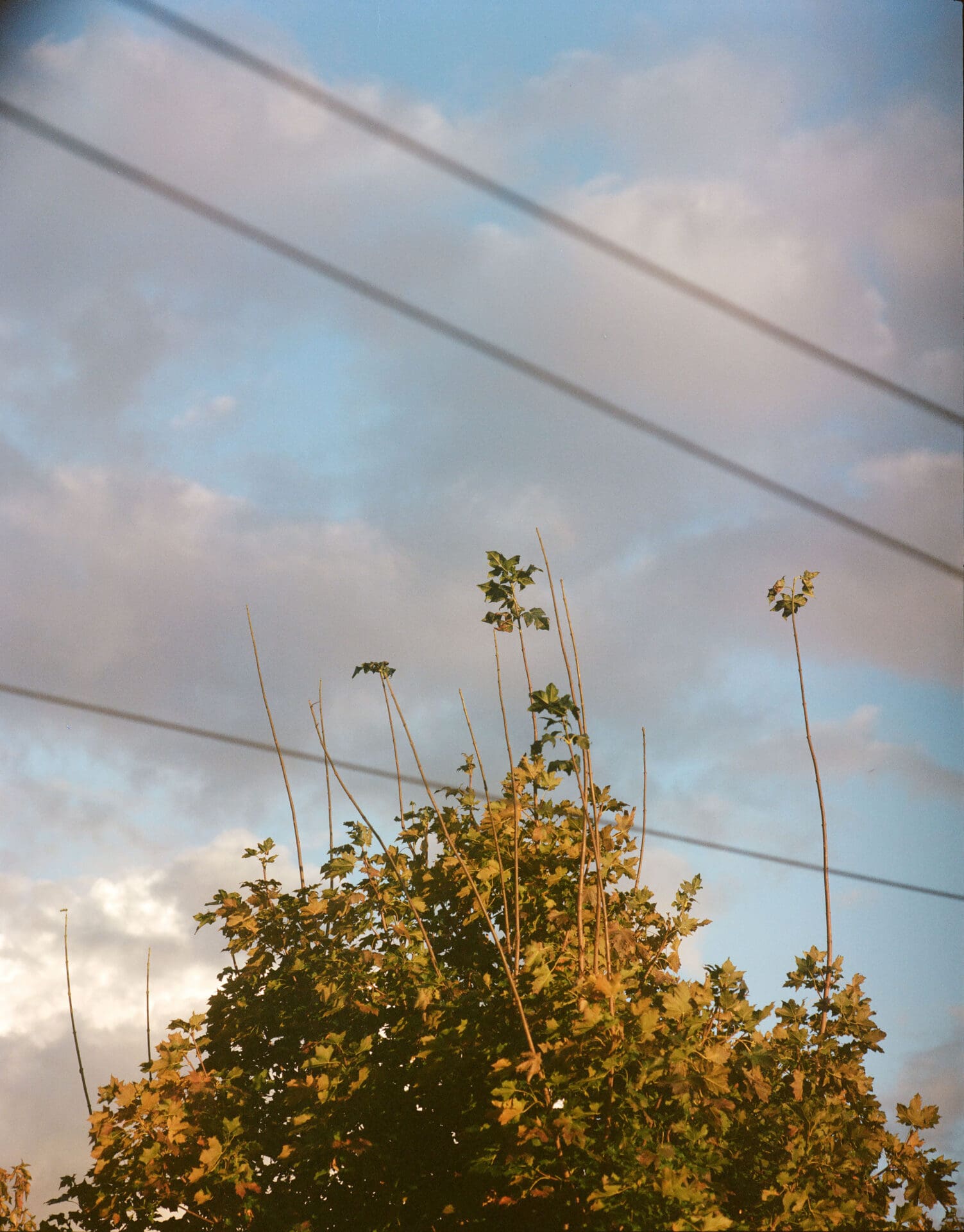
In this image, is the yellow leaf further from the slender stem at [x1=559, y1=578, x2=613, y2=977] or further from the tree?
the slender stem at [x1=559, y1=578, x2=613, y2=977]

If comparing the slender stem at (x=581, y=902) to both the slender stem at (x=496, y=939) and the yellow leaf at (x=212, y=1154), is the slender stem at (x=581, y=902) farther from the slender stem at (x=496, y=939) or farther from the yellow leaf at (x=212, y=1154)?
the yellow leaf at (x=212, y=1154)

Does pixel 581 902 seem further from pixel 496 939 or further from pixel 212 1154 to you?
pixel 212 1154

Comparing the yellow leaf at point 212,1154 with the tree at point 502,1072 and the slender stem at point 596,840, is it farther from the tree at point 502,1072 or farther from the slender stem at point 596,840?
the slender stem at point 596,840

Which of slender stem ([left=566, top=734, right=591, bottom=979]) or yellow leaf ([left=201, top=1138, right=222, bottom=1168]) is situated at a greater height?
slender stem ([left=566, top=734, right=591, bottom=979])

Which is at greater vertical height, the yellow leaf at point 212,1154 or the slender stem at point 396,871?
the slender stem at point 396,871

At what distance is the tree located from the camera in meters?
5.87

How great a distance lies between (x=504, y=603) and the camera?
7094 mm

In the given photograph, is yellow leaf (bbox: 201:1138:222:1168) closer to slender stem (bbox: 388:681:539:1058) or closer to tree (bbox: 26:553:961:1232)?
tree (bbox: 26:553:961:1232)

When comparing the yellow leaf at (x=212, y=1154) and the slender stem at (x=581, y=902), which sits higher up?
the slender stem at (x=581, y=902)

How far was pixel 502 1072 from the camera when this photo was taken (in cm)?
596

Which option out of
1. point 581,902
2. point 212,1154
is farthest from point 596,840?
point 212,1154

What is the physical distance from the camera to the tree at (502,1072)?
5.87 m

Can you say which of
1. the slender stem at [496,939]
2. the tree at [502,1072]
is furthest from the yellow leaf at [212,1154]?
the slender stem at [496,939]

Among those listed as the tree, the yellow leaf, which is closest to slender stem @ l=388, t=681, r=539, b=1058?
the tree
